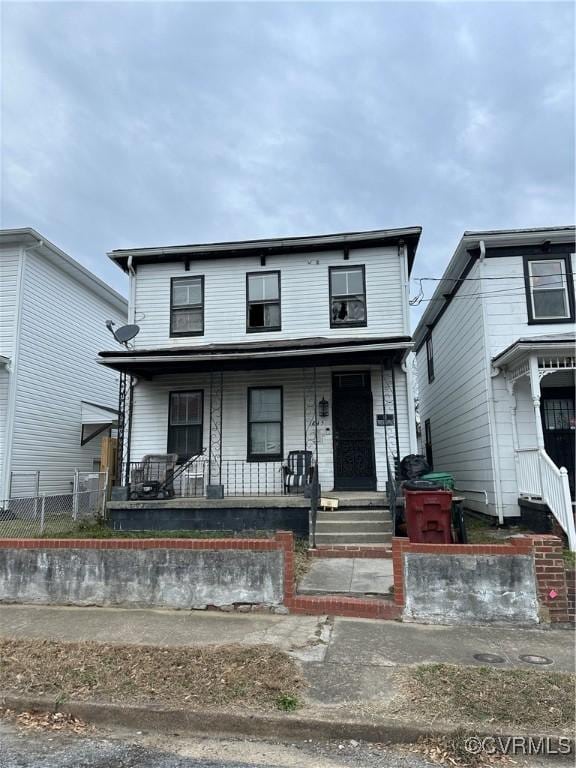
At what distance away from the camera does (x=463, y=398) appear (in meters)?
12.3

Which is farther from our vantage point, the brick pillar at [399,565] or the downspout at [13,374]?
the downspout at [13,374]

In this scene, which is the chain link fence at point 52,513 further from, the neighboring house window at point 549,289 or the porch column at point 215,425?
the neighboring house window at point 549,289

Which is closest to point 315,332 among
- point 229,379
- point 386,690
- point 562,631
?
point 229,379

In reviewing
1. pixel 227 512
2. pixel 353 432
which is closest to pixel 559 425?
pixel 353 432

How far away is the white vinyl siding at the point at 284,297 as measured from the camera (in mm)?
11641

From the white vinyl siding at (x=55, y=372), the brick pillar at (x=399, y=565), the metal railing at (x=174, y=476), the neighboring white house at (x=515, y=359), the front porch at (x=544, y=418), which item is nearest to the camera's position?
the brick pillar at (x=399, y=565)

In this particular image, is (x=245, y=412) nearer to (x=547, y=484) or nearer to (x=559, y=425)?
(x=547, y=484)

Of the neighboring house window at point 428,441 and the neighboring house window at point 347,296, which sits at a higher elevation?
the neighboring house window at point 347,296

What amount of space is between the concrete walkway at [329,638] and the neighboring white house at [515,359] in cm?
461

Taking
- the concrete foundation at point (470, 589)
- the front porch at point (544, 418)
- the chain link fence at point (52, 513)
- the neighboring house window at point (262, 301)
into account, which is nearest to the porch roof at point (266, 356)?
the neighboring house window at point (262, 301)

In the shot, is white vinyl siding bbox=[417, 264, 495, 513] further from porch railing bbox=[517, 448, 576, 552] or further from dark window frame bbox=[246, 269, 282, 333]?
dark window frame bbox=[246, 269, 282, 333]

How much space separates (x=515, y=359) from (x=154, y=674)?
8042 millimetres

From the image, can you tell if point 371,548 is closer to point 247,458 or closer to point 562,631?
point 562,631

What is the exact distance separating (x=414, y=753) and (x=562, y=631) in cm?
275
